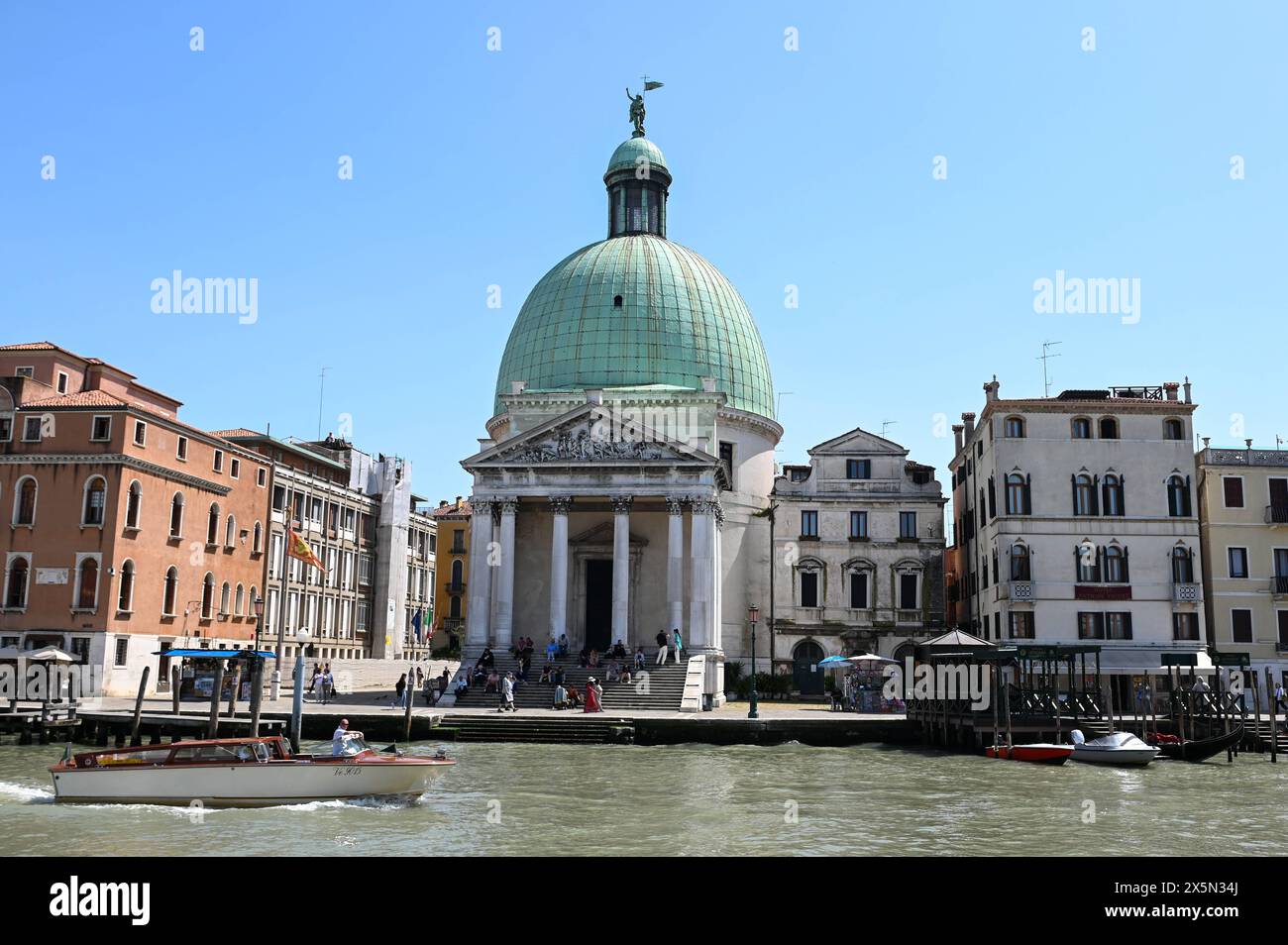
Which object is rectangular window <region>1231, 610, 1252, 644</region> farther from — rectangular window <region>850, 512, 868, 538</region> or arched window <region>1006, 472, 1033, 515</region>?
rectangular window <region>850, 512, 868, 538</region>

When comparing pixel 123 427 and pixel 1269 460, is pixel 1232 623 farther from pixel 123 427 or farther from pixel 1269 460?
pixel 123 427

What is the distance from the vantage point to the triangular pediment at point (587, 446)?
45.8 metres

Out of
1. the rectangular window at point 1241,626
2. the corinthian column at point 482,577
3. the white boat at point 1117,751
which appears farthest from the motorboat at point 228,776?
the rectangular window at point 1241,626

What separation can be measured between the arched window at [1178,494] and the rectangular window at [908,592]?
11.5 metres

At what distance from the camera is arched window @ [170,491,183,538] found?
153ft

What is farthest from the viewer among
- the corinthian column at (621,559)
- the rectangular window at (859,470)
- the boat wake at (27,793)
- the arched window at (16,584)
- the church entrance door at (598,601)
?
the rectangular window at (859,470)

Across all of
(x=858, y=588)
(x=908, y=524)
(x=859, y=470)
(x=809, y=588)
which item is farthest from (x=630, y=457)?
(x=908, y=524)

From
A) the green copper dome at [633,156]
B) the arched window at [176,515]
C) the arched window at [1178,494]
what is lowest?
the arched window at [176,515]

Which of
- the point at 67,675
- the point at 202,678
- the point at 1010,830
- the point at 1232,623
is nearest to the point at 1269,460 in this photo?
the point at 1232,623

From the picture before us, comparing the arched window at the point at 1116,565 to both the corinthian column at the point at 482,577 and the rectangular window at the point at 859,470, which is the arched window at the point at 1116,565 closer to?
the rectangular window at the point at 859,470

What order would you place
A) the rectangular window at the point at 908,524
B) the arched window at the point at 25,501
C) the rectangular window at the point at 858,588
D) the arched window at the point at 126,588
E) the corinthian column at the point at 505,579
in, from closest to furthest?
1. the arched window at the point at 126,588
2. the arched window at the point at 25,501
3. the corinthian column at the point at 505,579
4. the rectangular window at the point at 858,588
5. the rectangular window at the point at 908,524

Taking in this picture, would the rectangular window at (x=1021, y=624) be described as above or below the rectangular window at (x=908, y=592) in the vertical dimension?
below

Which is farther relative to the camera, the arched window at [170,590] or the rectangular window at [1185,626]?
the arched window at [170,590]
